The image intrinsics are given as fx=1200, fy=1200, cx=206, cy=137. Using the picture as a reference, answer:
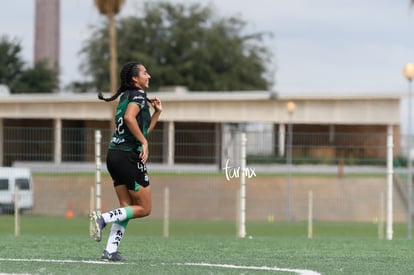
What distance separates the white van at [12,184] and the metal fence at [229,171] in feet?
0.81

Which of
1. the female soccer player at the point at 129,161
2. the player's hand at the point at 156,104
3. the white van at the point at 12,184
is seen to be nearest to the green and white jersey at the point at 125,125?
the female soccer player at the point at 129,161

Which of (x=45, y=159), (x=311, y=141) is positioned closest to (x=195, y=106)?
(x=311, y=141)

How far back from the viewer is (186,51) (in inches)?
3499

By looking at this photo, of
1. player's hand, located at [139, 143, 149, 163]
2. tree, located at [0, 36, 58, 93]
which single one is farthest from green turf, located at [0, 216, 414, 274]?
tree, located at [0, 36, 58, 93]

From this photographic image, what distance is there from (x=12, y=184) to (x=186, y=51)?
5963 cm

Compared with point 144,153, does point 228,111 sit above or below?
above

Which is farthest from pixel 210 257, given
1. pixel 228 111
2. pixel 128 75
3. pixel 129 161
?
pixel 228 111

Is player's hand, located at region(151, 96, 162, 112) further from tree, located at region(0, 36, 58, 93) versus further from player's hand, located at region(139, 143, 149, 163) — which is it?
tree, located at region(0, 36, 58, 93)

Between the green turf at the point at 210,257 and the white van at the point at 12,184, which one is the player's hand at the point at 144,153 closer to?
the green turf at the point at 210,257

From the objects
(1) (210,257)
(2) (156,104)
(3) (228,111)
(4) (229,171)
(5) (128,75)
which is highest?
(3) (228,111)

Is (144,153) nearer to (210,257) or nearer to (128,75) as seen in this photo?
(128,75)

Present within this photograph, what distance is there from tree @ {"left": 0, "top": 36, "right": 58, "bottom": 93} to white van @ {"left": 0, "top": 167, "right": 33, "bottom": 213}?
4860 cm

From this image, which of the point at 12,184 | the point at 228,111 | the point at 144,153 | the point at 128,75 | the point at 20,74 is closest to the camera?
the point at 144,153

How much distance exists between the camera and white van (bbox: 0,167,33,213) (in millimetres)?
29031
